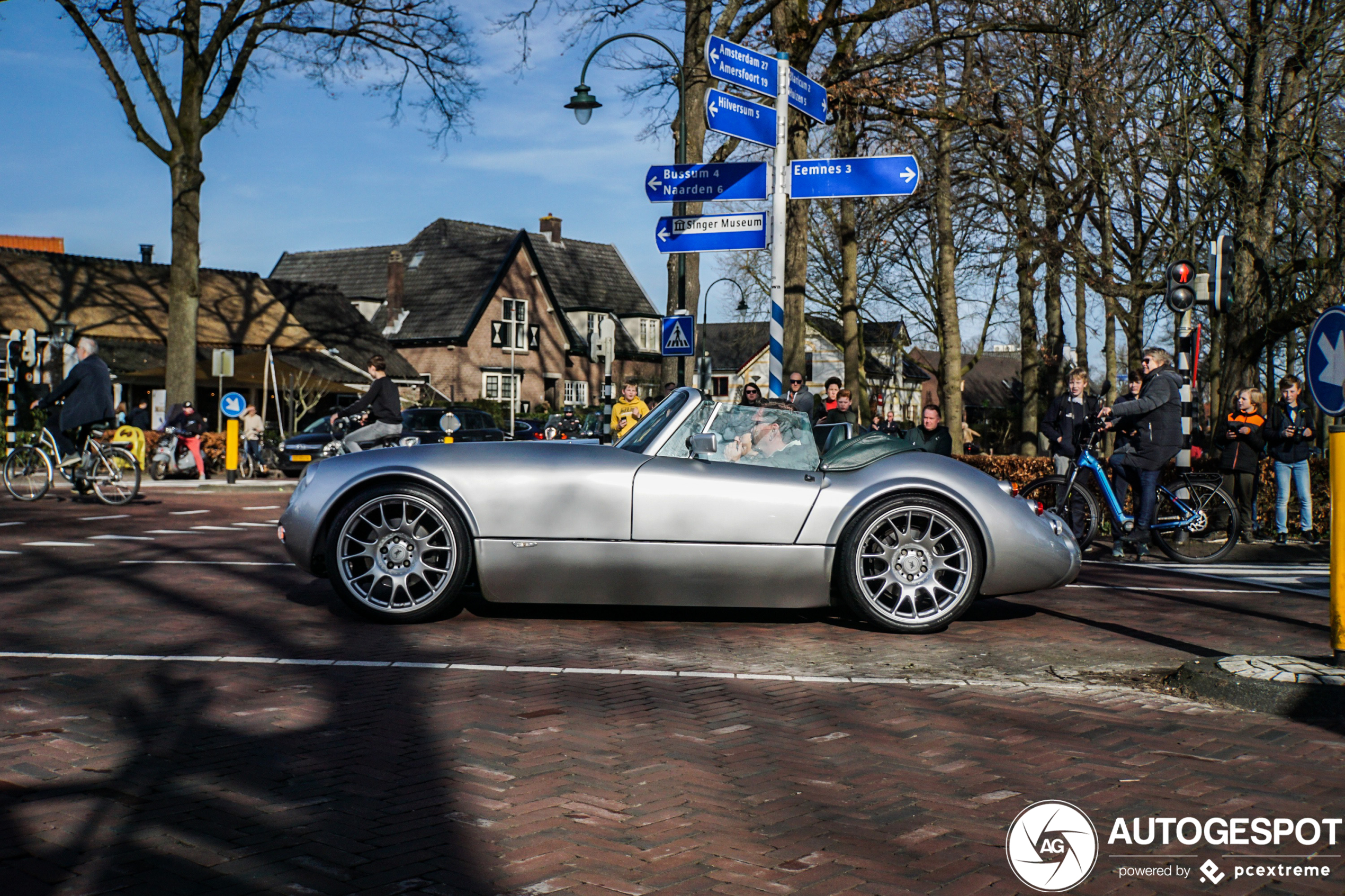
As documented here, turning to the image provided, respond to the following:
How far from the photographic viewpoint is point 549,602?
682cm

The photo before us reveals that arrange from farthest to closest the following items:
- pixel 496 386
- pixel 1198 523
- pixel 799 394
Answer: pixel 496 386 → pixel 799 394 → pixel 1198 523

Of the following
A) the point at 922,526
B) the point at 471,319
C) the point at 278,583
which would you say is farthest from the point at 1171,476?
the point at 471,319

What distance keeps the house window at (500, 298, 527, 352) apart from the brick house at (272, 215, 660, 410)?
43 millimetres

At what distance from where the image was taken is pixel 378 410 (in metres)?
14.0

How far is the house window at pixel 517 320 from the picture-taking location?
55.9 metres

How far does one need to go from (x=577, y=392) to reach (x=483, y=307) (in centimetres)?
778

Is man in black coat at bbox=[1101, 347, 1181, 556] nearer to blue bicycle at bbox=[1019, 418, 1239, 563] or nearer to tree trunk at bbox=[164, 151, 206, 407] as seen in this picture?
blue bicycle at bbox=[1019, 418, 1239, 563]

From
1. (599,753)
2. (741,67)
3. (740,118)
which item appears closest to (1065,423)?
(740,118)

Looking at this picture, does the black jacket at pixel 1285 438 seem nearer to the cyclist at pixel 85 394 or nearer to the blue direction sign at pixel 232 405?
the cyclist at pixel 85 394

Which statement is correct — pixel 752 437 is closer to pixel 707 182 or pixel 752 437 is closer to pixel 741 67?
pixel 741 67

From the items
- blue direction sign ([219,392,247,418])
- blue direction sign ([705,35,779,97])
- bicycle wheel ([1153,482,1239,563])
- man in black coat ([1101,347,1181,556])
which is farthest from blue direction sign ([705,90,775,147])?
blue direction sign ([219,392,247,418])

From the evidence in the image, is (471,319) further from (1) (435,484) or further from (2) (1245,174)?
(1) (435,484)

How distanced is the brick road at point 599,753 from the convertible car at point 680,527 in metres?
0.28

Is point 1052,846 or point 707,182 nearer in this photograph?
point 1052,846
